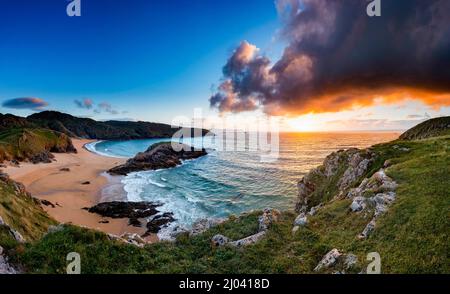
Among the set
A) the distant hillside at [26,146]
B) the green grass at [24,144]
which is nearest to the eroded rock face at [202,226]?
the distant hillside at [26,146]

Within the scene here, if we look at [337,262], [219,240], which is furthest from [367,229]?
[219,240]

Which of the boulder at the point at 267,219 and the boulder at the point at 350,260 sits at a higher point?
the boulder at the point at 350,260

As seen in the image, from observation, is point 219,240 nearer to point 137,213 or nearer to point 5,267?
point 5,267

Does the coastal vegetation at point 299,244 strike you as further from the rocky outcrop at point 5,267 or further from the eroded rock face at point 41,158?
the eroded rock face at point 41,158

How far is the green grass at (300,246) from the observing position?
29.3 feet

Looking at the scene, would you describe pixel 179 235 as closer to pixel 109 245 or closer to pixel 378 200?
pixel 109 245

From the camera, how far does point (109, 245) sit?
11.1 m

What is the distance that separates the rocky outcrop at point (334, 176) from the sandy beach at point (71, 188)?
18.0 metres

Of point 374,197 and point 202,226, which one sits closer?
point 374,197

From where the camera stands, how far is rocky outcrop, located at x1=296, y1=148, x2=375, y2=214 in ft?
67.6

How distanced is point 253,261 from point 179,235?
5.43 m

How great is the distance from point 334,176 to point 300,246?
44.3 feet

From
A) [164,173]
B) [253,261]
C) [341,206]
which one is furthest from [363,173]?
[164,173]

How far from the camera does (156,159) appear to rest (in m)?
77.2
